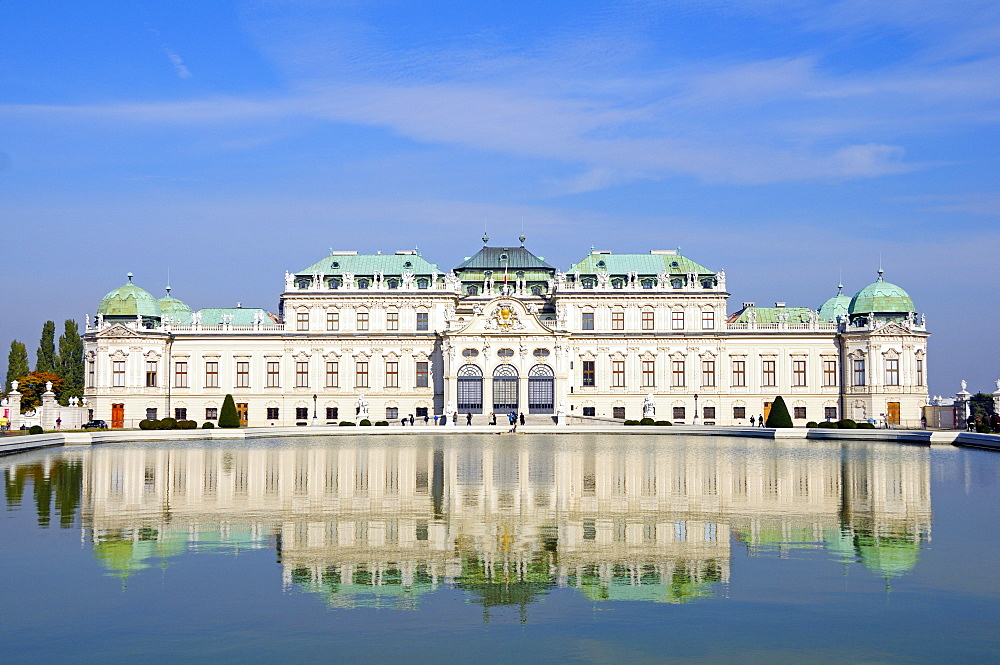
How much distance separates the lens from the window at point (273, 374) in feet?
320

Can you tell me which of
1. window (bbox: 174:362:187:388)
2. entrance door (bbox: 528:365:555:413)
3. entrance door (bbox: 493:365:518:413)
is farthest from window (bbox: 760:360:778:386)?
window (bbox: 174:362:187:388)

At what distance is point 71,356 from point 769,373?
68.3 meters

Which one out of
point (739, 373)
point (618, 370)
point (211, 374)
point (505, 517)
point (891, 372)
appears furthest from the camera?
point (211, 374)

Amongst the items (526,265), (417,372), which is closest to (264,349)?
(417,372)

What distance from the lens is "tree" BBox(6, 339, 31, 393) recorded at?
103 metres

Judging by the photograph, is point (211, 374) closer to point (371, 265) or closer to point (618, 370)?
point (371, 265)

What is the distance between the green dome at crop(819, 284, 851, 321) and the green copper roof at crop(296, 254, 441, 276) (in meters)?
38.5

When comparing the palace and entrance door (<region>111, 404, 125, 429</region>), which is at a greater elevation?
the palace

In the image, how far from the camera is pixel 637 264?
3834 inches

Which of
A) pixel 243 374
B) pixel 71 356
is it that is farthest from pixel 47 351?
pixel 243 374

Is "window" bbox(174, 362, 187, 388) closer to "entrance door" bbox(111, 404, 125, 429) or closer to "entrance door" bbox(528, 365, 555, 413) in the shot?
"entrance door" bbox(111, 404, 125, 429)

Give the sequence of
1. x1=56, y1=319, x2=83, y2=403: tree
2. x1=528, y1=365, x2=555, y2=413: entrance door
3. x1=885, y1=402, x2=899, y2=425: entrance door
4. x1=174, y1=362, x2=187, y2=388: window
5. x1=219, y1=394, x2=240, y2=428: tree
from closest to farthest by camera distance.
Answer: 1. x1=219, y1=394, x2=240, y2=428: tree
2. x1=885, y1=402, x2=899, y2=425: entrance door
3. x1=528, y1=365, x2=555, y2=413: entrance door
4. x1=174, y1=362, x2=187, y2=388: window
5. x1=56, y1=319, x2=83, y2=403: tree

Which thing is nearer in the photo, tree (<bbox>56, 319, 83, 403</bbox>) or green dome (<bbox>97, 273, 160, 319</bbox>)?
green dome (<bbox>97, 273, 160, 319</bbox>)

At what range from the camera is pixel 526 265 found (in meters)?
101
